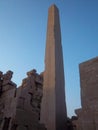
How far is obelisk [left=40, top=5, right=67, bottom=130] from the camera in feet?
22.7

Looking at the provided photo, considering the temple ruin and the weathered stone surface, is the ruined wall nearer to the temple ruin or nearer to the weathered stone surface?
the temple ruin

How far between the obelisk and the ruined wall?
45 cm

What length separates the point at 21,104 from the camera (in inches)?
360

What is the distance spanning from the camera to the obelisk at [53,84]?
6910mm

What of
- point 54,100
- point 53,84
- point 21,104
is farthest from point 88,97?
point 21,104

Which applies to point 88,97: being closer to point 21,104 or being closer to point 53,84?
point 53,84

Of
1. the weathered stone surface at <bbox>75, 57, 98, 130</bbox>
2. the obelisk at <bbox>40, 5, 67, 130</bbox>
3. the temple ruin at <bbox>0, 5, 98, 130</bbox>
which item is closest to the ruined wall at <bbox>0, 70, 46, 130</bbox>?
the temple ruin at <bbox>0, 5, 98, 130</bbox>

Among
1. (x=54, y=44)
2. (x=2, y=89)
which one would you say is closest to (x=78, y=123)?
(x=54, y=44)

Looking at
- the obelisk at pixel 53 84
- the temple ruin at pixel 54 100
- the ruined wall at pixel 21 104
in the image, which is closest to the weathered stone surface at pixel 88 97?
the temple ruin at pixel 54 100

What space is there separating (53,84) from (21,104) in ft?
7.77

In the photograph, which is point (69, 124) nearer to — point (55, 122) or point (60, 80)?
point (55, 122)

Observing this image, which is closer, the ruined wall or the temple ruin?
the temple ruin

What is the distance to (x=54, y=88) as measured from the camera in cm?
749

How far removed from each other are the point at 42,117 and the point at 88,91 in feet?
10.2
